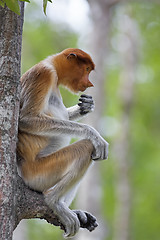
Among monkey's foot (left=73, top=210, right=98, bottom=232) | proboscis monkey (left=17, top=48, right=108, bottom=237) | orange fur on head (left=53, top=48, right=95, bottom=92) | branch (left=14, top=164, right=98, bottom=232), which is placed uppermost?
orange fur on head (left=53, top=48, right=95, bottom=92)

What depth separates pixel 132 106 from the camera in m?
15.6

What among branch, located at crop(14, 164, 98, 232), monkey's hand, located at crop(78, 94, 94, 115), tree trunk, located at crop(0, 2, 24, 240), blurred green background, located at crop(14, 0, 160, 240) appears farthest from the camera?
blurred green background, located at crop(14, 0, 160, 240)

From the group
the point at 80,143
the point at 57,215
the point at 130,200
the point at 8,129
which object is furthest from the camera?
the point at 130,200

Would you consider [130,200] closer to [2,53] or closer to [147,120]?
[147,120]

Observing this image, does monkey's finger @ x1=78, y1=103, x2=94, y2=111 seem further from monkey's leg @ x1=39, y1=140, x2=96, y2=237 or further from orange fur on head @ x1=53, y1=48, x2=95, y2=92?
monkey's leg @ x1=39, y1=140, x2=96, y2=237

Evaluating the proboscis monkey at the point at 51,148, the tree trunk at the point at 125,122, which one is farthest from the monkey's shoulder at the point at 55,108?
the tree trunk at the point at 125,122

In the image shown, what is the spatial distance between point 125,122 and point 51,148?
445 inches

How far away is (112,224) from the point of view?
60.5ft

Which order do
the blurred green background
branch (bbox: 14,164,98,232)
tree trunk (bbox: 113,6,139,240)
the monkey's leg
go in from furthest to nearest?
the blurred green background < tree trunk (bbox: 113,6,139,240) < the monkey's leg < branch (bbox: 14,164,98,232)

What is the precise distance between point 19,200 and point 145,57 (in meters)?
15.8

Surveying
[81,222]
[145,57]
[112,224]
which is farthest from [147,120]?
[81,222]

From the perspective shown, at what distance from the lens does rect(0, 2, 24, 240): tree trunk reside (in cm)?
270

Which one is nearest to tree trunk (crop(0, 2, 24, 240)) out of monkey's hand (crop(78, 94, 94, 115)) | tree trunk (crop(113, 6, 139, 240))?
monkey's hand (crop(78, 94, 94, 115))

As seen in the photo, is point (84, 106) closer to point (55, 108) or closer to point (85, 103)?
point (85, 103)
